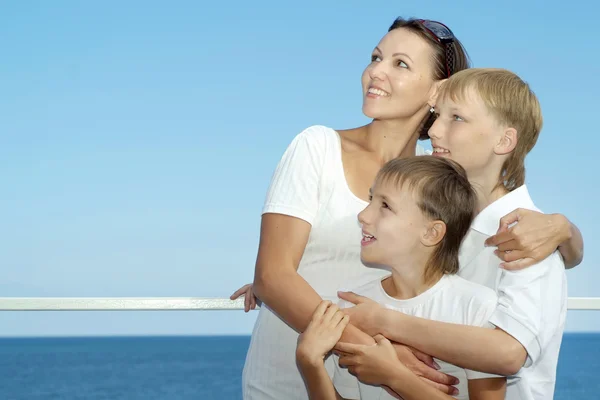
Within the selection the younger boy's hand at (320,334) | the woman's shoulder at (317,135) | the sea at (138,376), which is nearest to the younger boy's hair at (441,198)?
the younger boy's hand at (320,334)

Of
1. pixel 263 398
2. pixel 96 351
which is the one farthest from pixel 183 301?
pixel 96 351

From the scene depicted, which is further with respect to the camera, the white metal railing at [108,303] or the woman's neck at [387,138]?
the white metal railing at [108,303]

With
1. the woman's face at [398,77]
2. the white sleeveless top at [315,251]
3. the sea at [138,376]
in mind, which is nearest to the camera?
the white sleeveless top at [315,251]

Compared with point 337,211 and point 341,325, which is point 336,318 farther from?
point 337,211

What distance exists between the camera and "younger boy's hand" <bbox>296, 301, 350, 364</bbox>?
1801 millimetres

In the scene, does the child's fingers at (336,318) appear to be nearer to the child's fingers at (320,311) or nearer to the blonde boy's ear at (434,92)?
the child's fingers at (320,311)

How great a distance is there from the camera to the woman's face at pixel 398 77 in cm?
235

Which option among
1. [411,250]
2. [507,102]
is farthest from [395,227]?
[507,102]

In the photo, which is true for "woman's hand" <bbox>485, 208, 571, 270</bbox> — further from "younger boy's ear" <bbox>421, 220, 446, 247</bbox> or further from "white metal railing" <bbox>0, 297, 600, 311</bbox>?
"white metal railing" <bbox>0, 297, 600, 311</bbox>

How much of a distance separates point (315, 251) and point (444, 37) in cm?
74

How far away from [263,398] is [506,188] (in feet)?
2.74

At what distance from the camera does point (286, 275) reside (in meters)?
1.98

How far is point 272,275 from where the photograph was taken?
6.55ft

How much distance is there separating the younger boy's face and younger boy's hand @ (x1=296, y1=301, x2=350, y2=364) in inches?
6.7
